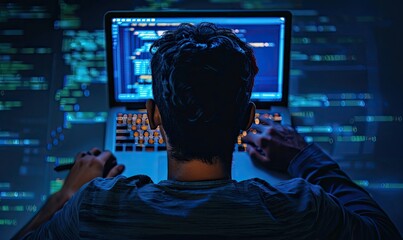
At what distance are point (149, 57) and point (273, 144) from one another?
1.45ft

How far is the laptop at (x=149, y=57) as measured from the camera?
1.43m

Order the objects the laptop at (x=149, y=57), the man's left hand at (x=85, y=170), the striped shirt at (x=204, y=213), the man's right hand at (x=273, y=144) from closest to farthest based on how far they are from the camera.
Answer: the striped shirt at (x=204, y=213) < the man's left hand at (x=85, y=170) < the man's right hand at (x=273, y=144) < the laptop at (x=149, y=57)

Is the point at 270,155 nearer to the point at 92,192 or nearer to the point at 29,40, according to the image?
the point at 92,192

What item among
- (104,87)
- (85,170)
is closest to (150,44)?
(104,87)

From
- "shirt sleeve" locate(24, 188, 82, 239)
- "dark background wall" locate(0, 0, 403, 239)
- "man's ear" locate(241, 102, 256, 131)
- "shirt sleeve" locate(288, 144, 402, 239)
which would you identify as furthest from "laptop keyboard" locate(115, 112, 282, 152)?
"shirt sleeve" locate(24, 188, 82, 239)

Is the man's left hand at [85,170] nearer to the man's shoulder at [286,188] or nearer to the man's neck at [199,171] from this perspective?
the man's neck at [199,171]

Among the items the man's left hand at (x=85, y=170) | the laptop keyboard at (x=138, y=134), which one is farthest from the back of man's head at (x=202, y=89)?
the laptop keyboard at (x=138, y=134)

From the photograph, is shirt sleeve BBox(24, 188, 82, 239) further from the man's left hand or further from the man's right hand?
the man's right hand

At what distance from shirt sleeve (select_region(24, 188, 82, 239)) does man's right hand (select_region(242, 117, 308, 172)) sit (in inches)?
23.0

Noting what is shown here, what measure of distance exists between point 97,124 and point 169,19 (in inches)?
14.9

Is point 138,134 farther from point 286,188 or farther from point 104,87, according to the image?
point 286,188

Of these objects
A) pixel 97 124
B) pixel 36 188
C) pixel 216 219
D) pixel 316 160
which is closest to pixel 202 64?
pixel 216 219

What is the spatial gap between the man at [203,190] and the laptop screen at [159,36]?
1.53 feet

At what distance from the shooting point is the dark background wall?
150 cm
